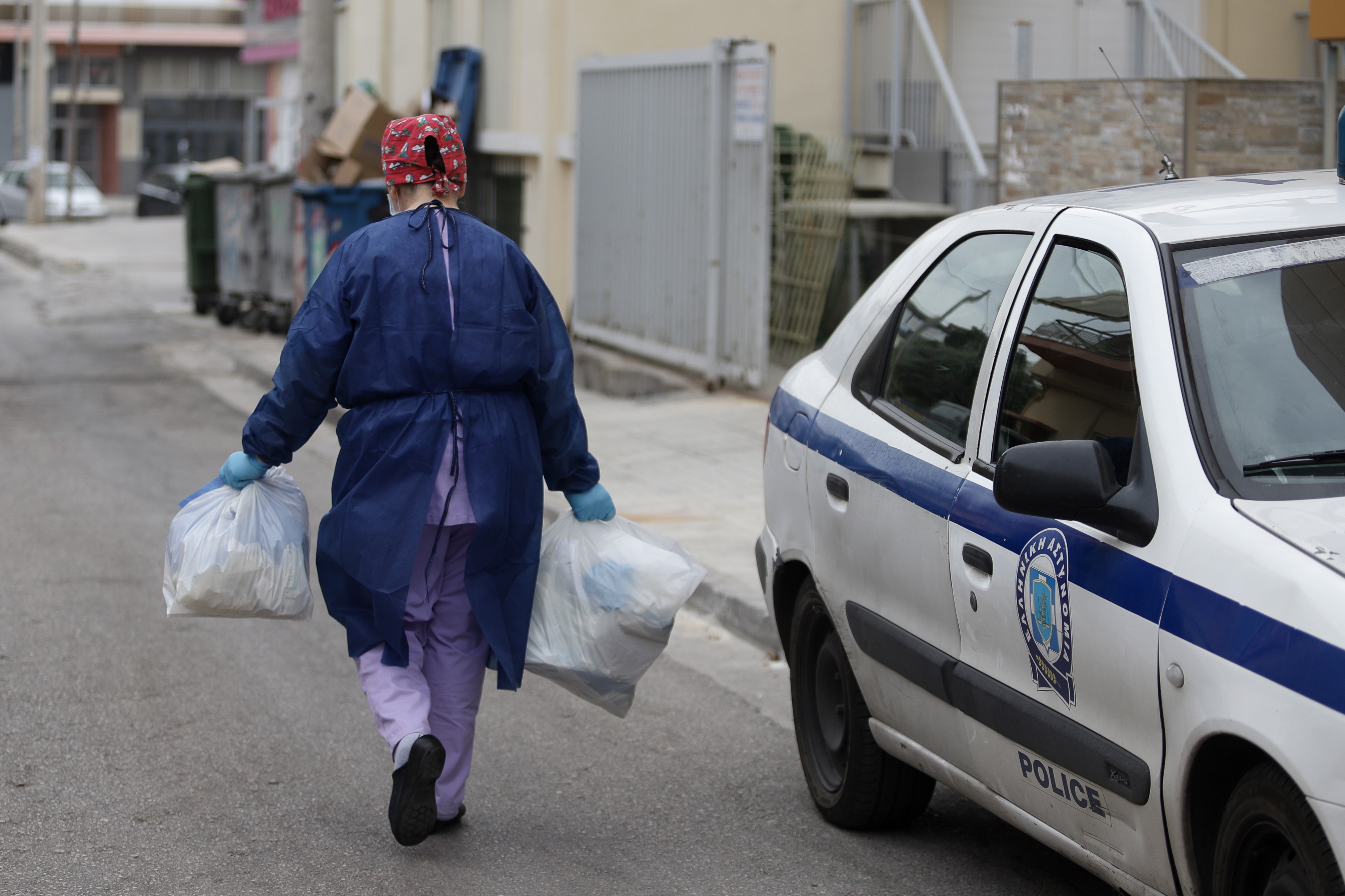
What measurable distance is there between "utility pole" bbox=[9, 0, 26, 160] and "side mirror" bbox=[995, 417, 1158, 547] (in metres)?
45.9

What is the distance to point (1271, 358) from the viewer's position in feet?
10.1

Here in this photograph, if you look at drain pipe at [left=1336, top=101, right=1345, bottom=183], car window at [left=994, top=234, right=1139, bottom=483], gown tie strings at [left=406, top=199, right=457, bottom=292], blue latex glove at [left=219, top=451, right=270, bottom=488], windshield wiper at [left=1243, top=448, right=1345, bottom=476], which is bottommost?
blue latex glove at [left=219, top=451, right=270, bottom=488]

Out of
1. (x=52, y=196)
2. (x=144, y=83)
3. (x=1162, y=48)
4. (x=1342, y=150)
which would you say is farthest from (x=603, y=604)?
(x=144, y=83)

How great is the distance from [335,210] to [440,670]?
11454 millimetres

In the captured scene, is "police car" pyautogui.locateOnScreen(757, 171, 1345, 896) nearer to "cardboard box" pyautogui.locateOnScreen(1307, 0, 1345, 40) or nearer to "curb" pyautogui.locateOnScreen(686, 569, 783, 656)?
"curb" pyautogui.locateOnScreen(686, 569, 783, 656)

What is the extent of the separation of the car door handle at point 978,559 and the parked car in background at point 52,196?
125ft

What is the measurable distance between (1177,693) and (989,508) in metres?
0.73

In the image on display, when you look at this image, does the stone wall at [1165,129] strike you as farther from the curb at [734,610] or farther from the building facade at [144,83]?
the building facade at [144,83]

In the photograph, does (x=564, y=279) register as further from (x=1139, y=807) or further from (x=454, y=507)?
(x=1139, y=807)

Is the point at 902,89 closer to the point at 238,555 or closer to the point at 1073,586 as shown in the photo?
the point at 238,555

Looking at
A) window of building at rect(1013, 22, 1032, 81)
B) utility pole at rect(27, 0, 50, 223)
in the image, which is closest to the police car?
window of building at rect(1013, 22, 1032, 81)

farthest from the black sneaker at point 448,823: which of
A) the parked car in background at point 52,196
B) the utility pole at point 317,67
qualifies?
the parked car in background at point 52,196

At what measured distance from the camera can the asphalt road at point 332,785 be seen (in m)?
4.01

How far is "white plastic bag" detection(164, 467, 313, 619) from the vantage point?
4141 millimetres
